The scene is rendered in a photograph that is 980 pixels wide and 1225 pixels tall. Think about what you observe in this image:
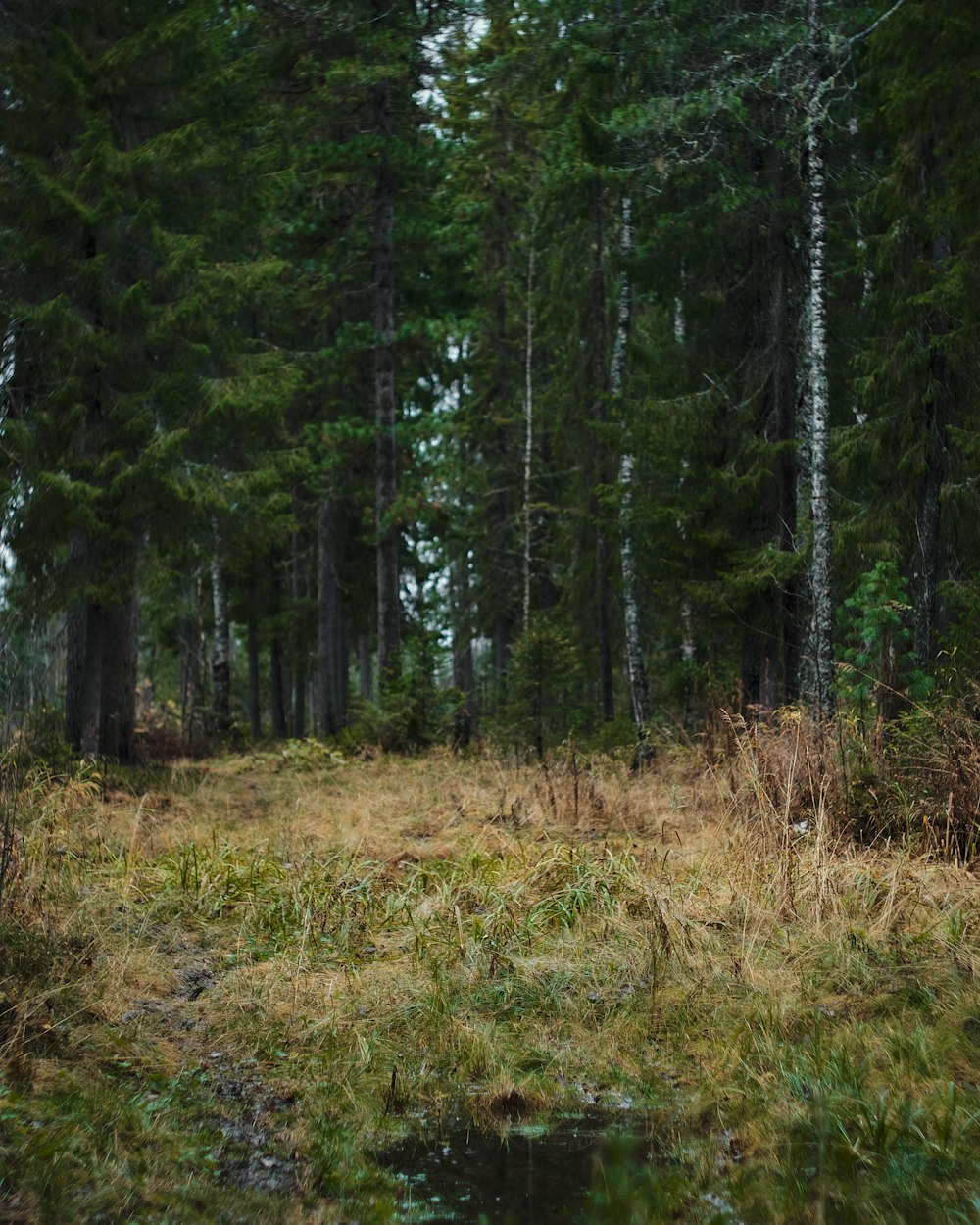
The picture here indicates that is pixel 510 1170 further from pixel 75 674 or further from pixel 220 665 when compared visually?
pixel 220 665

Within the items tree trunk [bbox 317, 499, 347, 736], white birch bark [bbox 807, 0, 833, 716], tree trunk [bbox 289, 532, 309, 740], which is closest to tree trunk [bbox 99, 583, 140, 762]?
tree trunk [bbox 317, 499, 347, 736]

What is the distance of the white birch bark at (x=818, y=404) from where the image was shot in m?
10.9

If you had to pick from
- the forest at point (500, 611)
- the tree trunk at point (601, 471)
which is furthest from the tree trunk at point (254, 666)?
the tree trunk at point (601, 471)

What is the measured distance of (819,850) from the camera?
586 centimetres

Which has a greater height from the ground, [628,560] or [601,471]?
[601,471]

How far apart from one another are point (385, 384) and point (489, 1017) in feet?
46.0

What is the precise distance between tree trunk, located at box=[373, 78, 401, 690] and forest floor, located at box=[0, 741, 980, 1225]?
9623 millimetres

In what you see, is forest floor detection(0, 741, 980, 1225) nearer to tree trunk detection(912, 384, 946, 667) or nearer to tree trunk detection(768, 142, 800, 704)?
tree trunk detection(912, 384, 946, 667)

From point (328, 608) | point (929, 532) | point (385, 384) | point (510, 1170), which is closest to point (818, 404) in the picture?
point (929, 532)

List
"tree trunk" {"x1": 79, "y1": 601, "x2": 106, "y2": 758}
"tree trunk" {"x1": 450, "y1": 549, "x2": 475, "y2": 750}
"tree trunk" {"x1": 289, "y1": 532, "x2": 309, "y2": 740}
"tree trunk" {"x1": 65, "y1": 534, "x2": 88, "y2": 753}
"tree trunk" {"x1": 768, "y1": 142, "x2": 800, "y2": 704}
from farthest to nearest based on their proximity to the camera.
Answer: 1. "tree trunk" {"x1": 450, "y1": 549, "x2": 475, "y2": 750}
2. "tree trunk" {"x1": 289, "y1": 532, "x2": 309, "y2": 740}
3. "tree trunk" {"x1": 768, "y1": 142, "x2": 800, "y2": 704}
4. "tree trunk" {"x1": 65, "y1": 534, "x2": 88, "y2": 753}
5. "tree trunk" {"x1": 79, "y1": 601, "x2": 106, "y2": 758}

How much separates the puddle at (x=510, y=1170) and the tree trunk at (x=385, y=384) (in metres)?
13.3

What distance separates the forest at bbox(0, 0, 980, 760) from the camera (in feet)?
37.1

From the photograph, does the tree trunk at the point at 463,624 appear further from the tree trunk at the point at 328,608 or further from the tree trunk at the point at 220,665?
the tree trunk at the point at 220,665

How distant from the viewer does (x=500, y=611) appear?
24.9m
